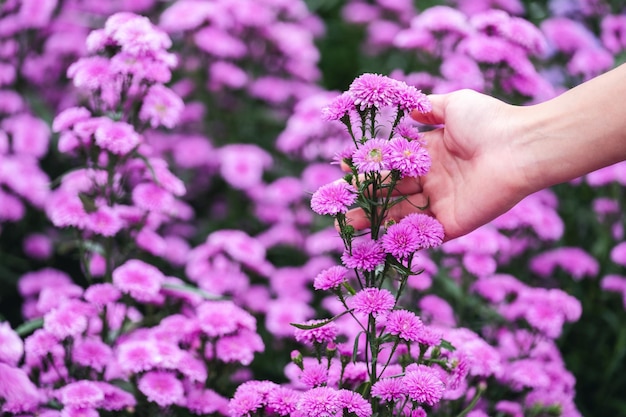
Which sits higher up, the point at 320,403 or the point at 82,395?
the point at 320,403

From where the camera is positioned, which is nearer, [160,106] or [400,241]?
[400,241]

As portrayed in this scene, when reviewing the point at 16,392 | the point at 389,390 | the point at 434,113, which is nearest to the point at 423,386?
the point at 389,390

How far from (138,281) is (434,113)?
963 mm

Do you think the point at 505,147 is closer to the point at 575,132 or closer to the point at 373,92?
the point at 575,132

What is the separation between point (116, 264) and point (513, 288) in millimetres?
1323

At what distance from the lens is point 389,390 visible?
5.09 ft

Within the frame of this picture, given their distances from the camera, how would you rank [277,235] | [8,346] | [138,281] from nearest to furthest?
1. [8,346]
2. [138,281]
3. [277,235]

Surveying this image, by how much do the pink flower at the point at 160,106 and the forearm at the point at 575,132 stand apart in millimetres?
1147

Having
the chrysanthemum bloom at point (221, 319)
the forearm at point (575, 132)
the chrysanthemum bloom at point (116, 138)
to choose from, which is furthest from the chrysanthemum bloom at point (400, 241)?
the chrysanthemum bloom at point (116, 138)

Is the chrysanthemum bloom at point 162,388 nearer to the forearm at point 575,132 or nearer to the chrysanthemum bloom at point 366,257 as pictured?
the chrysanthemum bloom at point 366,257

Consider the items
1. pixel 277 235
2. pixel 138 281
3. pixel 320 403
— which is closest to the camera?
pixel 320 403

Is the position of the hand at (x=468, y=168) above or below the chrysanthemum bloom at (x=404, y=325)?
above

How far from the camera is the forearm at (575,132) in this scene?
1.64 metres

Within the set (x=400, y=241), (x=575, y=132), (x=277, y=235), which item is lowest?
(x=400, y=241)
